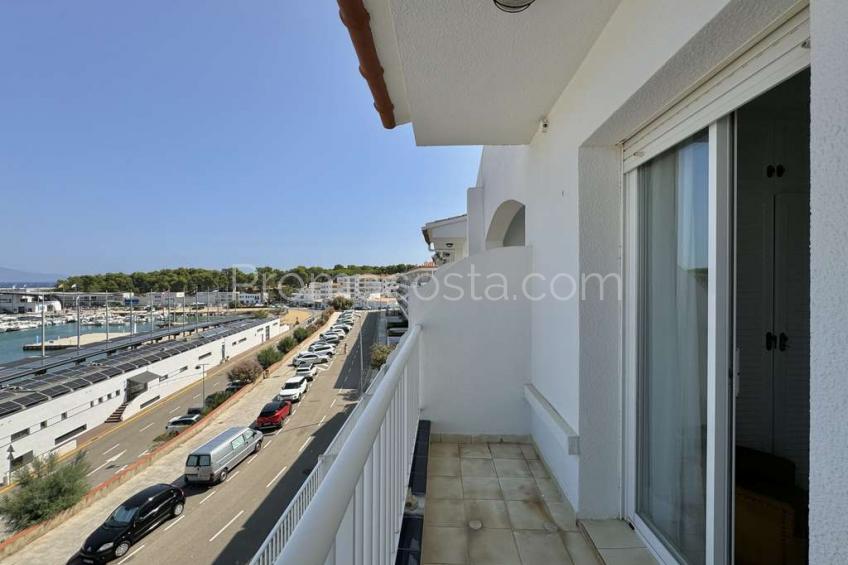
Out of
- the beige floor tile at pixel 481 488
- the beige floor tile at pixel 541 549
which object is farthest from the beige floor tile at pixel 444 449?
the beige floor tile at pixel 541 549

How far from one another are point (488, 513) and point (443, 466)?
67 cm

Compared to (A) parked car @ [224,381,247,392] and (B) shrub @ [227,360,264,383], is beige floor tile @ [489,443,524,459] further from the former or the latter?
(B) shrub @ [227,360,264,383]

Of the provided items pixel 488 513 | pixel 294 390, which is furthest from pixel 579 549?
pixel 294 390

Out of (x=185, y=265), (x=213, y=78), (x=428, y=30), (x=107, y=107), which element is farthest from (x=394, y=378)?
(x=185, y=265)

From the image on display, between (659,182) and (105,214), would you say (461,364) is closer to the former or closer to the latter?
(659,182)

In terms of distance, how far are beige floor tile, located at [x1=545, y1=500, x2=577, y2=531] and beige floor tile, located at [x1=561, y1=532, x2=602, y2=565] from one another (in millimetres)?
63

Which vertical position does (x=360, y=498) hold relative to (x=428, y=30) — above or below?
below

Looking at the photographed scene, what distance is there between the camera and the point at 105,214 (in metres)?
47.5

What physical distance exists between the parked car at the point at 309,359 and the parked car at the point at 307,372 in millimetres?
367

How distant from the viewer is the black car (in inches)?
238

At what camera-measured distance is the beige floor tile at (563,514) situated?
2.15 metres
